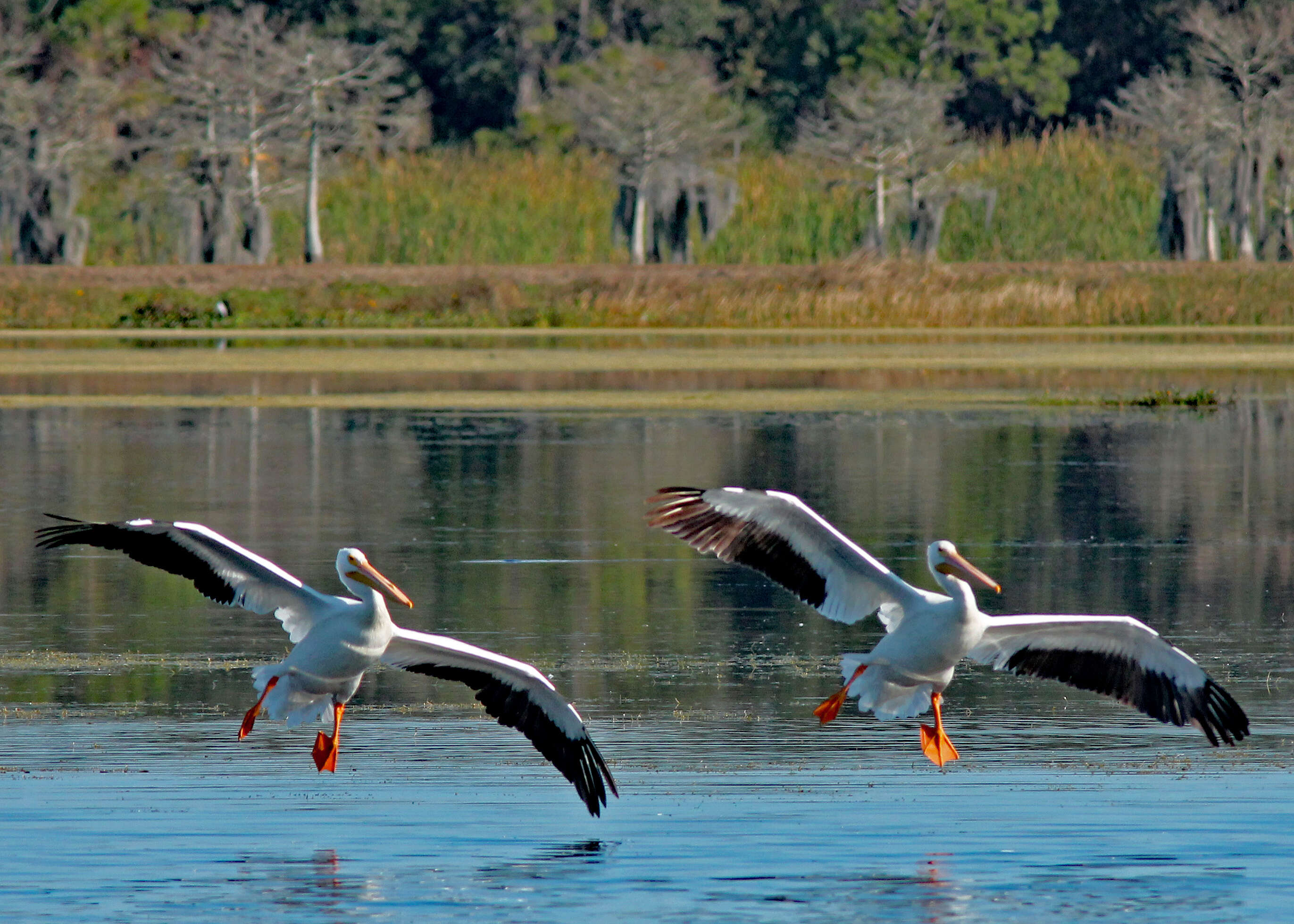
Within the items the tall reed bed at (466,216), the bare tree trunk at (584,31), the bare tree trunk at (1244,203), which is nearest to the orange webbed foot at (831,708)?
the tall reed bed at (466,216)

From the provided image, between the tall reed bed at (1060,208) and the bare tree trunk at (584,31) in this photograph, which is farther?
the bare tree trunk at (584,31)

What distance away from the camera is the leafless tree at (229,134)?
161 feet

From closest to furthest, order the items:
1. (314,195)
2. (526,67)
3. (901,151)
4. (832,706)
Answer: (832,706) < (314,195) < (901,151) < (526,67)

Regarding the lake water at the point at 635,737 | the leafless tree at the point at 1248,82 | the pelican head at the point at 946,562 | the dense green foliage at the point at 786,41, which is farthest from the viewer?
the dense green foliage at the point at 786,41

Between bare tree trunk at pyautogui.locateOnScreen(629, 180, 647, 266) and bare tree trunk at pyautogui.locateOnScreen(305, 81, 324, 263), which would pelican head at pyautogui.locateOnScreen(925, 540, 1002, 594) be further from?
bare tree trunk at pyautogui.locateOnScreen(305, 81, 324, 263)

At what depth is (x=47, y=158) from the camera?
4912cm

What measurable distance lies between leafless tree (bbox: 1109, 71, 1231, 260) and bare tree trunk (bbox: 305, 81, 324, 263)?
55.1 feet

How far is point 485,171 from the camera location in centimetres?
5338

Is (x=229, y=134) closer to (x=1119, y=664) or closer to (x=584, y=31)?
(x=584, y=31)

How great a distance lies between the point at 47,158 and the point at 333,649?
4277 cm

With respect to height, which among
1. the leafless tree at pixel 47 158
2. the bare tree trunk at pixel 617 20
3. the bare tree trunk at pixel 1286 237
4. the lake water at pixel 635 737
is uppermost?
the bare tree trunk at pixel 617 20

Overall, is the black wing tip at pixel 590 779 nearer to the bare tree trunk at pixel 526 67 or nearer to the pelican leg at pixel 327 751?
the pelican leg at pixel 327 751

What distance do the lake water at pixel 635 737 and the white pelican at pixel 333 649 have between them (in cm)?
25

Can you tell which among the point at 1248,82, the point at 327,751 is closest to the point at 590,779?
the point at 327,751
